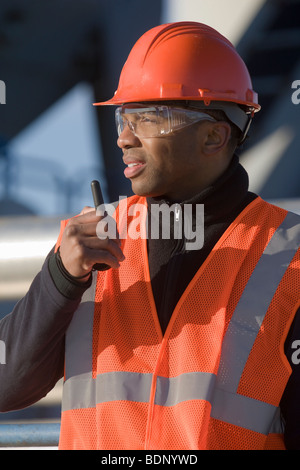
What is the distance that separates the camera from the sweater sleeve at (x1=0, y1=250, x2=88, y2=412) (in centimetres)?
209

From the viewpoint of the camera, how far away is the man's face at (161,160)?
222 centimetres

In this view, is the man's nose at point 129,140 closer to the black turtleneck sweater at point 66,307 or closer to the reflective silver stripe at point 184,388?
the black turtleneck sweater at point 66,307

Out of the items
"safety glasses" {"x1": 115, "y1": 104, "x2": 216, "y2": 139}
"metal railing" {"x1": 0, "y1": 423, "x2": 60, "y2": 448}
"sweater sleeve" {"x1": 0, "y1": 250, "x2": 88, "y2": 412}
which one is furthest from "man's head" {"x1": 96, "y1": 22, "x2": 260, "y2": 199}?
"metal railing" {"x1": 0, "y1": 423, "x2": 60, "y2": 448}

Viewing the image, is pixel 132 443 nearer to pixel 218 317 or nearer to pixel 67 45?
pixel 218 317

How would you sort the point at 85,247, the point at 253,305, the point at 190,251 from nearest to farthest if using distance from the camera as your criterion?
the point at 85,247
the point at 253,305
the point at 190,251

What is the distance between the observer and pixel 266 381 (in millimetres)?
2088

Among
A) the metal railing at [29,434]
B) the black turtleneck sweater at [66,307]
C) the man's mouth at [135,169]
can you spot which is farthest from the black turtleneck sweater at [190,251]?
the metal railing at [29,434]

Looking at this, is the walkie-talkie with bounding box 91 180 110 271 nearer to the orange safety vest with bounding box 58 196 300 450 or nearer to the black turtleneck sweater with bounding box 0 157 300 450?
the black turtleneck sweater with bounding box 0 157 300 450

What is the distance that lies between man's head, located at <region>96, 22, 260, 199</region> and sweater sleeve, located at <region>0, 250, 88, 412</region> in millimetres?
364

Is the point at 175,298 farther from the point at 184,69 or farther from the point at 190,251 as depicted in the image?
the point at 184,69

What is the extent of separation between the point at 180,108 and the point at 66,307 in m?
0.64

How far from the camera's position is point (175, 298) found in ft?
7.23

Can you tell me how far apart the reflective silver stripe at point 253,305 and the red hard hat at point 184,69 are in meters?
0.44

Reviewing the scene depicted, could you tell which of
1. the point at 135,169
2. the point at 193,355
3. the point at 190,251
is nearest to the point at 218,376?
the point at 193,355
